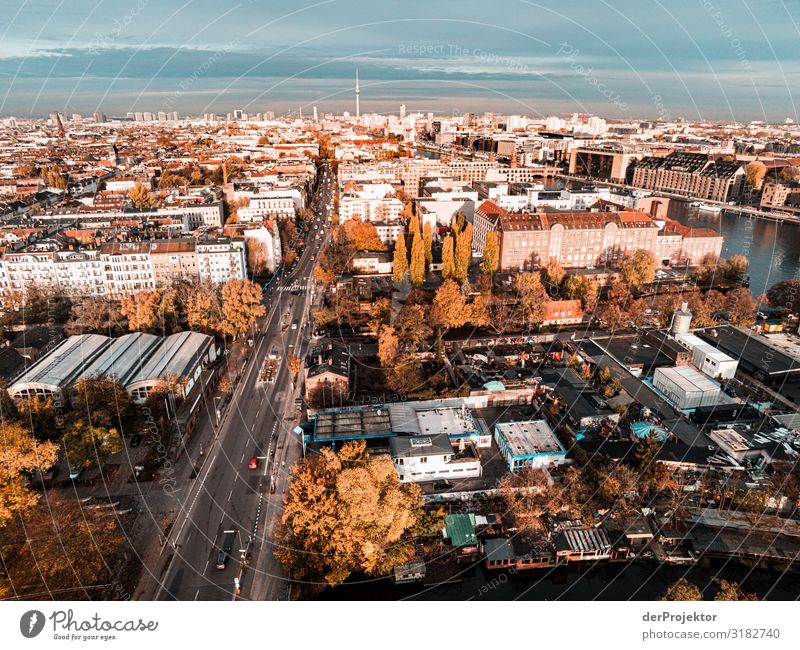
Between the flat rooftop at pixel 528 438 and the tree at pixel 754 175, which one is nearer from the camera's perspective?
the flat rooftop at pixel 528 438

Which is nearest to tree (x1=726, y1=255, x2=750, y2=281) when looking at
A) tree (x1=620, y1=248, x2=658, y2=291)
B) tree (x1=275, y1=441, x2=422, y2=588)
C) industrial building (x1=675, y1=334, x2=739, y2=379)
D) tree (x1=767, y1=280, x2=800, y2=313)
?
tree (x1=767, y1=280, x2=800, y2=313)

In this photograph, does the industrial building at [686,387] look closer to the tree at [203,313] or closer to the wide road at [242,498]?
the wide road at [242,498]

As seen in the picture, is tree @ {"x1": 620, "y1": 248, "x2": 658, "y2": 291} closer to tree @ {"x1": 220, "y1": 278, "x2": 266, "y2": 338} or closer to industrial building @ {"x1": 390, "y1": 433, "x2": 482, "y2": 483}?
industrial building @ {"x1": 390, "y1": 433, "x2": 482, "y2": 483}

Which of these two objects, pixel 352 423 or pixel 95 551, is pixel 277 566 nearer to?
pixel 95 551

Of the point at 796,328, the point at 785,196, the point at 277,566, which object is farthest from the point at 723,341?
the point at 785,196

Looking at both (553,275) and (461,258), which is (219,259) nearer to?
(461,258)

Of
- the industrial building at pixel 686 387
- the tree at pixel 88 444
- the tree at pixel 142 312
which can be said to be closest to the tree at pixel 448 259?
the industrial building at pixel 686 387

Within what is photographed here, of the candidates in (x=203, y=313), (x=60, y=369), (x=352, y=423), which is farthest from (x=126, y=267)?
(x=352, y=423)
